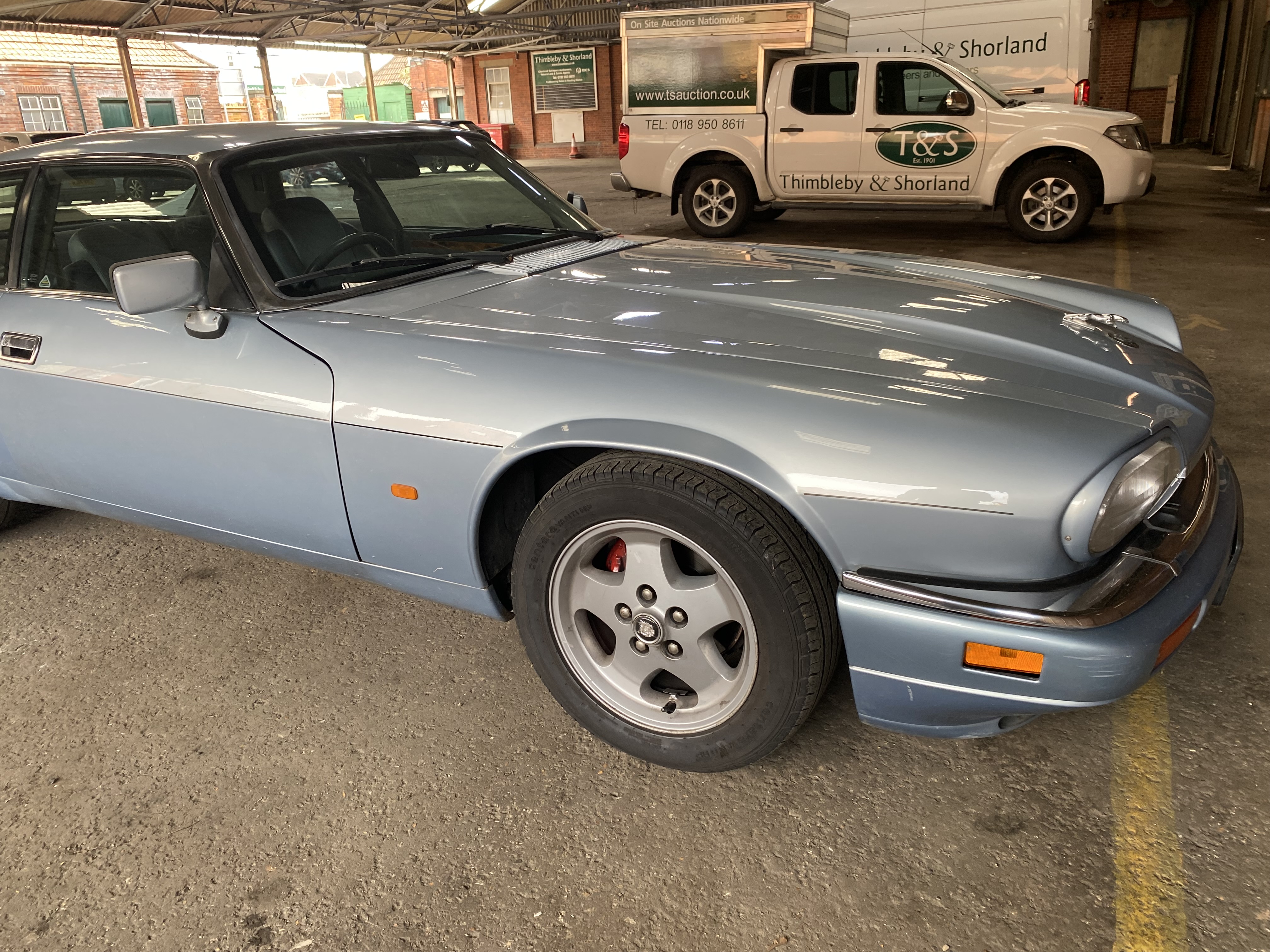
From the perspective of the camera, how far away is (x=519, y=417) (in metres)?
2.03

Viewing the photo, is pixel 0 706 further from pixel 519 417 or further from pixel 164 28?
pixel 164 28

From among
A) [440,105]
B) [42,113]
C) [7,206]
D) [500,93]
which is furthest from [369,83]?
[7,206]

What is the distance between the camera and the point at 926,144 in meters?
9.13

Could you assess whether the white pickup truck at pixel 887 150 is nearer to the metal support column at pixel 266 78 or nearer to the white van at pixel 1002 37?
the white van at pixel 1002 37

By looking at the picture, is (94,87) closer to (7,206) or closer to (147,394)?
(7,206)

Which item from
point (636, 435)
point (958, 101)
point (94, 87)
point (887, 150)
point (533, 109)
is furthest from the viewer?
point (94, 87)

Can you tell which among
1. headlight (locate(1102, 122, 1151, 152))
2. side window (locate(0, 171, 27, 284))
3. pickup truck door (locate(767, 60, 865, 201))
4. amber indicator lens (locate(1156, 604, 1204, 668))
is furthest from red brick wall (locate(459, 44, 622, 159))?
amber indicator lens (locate(1156, 604, 1204, 668))

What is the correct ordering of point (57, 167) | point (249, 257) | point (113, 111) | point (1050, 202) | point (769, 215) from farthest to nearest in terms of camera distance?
point (113, 111) < point (769, 215) < point (1050, 202) < point (57, 167) < point (249, 257)

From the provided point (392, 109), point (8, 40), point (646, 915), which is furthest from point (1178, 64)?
point (8, 40)

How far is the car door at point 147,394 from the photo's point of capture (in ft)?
7.65

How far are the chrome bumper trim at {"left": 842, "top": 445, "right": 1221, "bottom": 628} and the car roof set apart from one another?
7.15 feet

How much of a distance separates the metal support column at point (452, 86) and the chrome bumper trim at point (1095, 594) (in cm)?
3208

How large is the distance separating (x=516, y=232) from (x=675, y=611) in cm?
166

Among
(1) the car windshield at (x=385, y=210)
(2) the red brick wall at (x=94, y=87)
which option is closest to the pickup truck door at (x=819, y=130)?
(1) the car windshield at (x=385, y=210)
